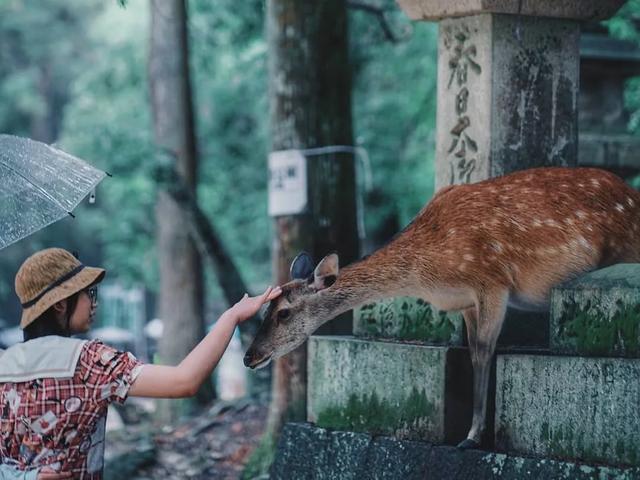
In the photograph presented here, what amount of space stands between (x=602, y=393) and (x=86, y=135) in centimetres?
1452

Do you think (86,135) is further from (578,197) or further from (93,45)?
(93,45)

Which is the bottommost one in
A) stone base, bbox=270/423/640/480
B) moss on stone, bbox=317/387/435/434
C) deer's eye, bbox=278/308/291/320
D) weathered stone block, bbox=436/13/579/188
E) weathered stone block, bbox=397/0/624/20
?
stone base, bbox=270/423/640/480

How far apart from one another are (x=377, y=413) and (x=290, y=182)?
3.62 metres

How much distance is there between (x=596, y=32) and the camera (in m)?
11.2

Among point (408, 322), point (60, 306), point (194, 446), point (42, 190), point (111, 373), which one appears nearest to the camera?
point (111, 373)

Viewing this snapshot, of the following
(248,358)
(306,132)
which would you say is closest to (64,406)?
(248,358)

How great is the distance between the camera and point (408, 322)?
7402 mm

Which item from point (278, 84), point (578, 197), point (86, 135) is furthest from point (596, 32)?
point (86, 135)

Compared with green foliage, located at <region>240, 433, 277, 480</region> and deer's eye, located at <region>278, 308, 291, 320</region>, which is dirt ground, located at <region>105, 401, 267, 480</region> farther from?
deer's eye, located at <region>278, 308, 291, 320</region>

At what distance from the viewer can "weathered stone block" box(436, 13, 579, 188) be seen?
24.7 ft

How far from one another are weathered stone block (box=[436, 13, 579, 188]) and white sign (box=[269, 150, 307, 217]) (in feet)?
8.80

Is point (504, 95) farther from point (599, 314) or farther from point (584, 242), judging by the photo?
point (599, 314)

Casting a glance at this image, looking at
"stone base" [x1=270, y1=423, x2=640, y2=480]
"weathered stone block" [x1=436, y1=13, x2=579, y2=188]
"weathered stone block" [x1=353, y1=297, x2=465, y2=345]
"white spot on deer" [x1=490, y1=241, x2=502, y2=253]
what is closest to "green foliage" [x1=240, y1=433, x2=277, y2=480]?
"stone base" [x1=270, y1=423, x2=640, y2=480]

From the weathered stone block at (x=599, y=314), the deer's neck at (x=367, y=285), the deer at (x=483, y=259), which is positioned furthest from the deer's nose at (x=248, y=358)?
the weathered stone block at (x=599, y=314)
